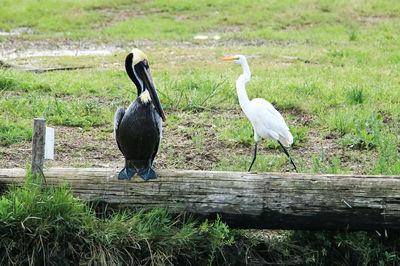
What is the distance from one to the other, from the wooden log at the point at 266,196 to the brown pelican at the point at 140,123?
0.21 m

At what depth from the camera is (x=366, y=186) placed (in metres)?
4.86

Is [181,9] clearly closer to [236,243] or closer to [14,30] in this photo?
[14,30]

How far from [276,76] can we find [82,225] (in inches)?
241

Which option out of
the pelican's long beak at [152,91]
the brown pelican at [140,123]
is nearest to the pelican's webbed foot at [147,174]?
the brown pelican at [140,123]

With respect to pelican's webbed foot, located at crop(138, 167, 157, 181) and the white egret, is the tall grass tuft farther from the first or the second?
the white egret

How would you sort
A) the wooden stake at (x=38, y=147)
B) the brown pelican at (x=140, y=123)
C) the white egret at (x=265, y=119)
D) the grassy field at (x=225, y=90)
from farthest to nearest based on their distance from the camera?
the grassy field at (x=225, y=90), the white egret at (x=265, y=119), the brown pelican at (x=140, y=123), the wooden stake at (x=38, y=147)

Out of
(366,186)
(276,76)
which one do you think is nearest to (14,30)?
(276,76)

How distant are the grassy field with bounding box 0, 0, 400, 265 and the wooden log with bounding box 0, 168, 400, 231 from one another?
0.28 metres

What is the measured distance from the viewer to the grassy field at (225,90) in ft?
22.8

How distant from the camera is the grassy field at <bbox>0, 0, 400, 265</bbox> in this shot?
6957 millimetres

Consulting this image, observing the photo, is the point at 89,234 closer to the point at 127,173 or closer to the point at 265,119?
the point at 127,173

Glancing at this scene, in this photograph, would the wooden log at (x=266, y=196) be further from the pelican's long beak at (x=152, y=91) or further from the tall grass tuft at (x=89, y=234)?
the pelican's long beak at (x=152, y=91)

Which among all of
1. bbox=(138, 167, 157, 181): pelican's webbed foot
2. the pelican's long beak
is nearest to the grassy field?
bbox=(138, 167, 157, 181): pelican's webbed foot

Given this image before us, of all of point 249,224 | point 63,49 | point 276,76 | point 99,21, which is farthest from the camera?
point 99,21
